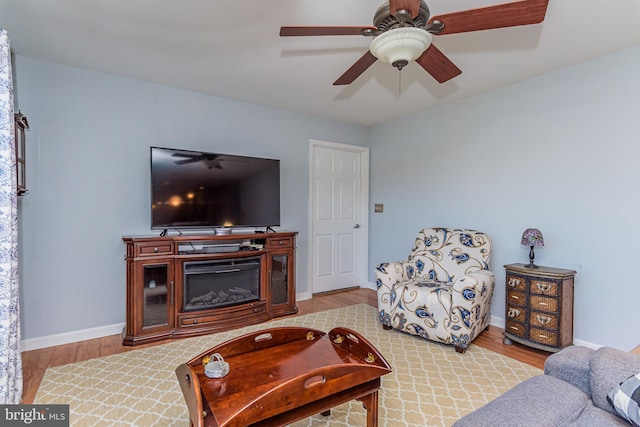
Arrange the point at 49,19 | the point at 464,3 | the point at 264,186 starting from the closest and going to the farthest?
the point at 464,3 → the point at 49,19 → the point at 264,186

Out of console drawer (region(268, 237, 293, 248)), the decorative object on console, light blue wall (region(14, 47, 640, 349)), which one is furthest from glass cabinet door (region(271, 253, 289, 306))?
the decorative object on console

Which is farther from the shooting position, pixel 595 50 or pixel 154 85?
pixel 154 85

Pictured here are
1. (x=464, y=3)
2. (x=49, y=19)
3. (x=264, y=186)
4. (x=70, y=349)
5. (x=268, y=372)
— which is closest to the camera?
(x=268, y=372)

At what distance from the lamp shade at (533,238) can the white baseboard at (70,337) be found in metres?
3.89

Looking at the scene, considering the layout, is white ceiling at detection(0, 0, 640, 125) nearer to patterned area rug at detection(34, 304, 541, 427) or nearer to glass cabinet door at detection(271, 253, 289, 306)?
glass cabinet door at detection(271, 253, 289, 306)

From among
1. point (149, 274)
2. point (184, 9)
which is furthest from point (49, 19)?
point (149, 274)

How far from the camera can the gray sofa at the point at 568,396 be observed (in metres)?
1.10

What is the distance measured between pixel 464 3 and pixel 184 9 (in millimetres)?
1760

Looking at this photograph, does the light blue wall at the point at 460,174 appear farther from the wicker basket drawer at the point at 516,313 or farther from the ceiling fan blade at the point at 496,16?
the ceiling fan blade at the point at 496,16

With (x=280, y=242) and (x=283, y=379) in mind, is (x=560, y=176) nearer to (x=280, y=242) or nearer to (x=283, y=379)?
(x=280, y=242)

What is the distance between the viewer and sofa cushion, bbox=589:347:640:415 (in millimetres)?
1174

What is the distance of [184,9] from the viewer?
203 centimetres

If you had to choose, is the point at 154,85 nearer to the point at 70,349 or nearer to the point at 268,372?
the point at 70,349

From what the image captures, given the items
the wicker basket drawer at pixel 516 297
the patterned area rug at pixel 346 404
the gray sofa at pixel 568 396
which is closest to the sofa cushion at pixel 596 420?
the gray sofa at pixel 568 396
